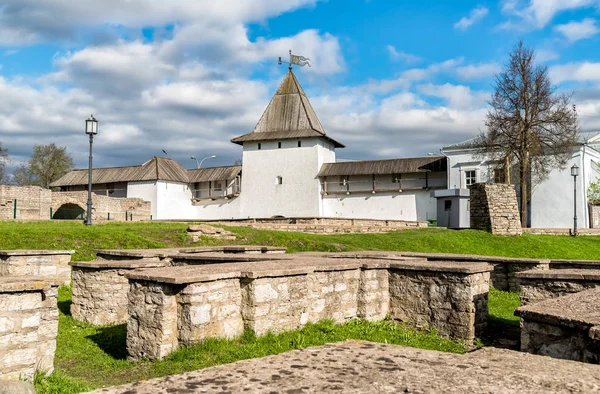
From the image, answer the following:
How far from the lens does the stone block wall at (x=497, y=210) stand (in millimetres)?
24422

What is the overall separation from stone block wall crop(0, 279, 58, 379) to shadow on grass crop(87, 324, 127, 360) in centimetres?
109

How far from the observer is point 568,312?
4.38 meters

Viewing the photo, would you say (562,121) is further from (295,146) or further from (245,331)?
(245,331)

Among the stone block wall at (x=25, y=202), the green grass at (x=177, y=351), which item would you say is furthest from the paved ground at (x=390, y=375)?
the stone block wall at (x=25, y=202)

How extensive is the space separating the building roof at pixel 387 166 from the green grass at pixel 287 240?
1245 centimetres

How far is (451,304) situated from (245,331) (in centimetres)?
270

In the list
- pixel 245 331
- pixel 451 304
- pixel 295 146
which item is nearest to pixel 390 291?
pixel 451 304

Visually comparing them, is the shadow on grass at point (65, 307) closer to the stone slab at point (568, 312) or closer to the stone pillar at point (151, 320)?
the stone pillar at point (151, 320)

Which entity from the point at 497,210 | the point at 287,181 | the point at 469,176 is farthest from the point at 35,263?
the point at 287,181

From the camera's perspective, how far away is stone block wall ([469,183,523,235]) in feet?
80.1

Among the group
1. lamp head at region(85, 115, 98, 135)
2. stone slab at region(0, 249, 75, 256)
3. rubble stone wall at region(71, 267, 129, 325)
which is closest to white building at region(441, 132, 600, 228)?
lamp head at region(85, 115, 98, 135)

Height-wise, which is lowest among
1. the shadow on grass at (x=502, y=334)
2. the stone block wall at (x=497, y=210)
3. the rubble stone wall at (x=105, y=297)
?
the shadow on grass at (x=502, y=334)

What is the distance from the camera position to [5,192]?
2917cm

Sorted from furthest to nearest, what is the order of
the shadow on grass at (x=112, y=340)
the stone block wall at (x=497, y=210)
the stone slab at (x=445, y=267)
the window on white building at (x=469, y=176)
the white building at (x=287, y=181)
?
the white building at (x=287, y=181), the window on white building at (x=469, y=176), the stone block wall at (x=497, y=210), the stone slab at (x=445, y=267), the shadow on grass at (x=112, y=340)
